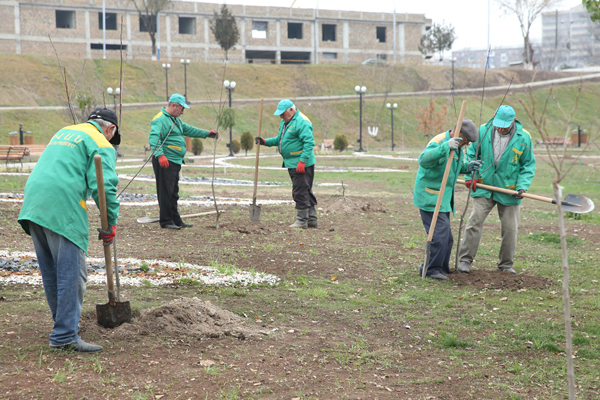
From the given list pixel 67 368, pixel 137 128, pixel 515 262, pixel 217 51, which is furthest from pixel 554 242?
pixel 217 51

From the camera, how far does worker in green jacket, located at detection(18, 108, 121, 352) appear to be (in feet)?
12.3

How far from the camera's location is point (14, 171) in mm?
18172

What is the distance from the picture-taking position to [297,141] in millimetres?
9312

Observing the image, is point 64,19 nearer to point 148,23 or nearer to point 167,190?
point 148,23

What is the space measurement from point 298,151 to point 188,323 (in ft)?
17.3

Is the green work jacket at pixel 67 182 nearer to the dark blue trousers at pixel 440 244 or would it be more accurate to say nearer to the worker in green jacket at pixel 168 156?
the dark blue trousers at pixel 440 244

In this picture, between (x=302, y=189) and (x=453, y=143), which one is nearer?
(x=453, y=143)

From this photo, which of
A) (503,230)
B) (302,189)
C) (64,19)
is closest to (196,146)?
(302,189)

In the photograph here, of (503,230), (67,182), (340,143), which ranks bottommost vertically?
(503,230)

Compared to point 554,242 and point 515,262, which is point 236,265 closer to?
point 515,262

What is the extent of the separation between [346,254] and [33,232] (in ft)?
15.0

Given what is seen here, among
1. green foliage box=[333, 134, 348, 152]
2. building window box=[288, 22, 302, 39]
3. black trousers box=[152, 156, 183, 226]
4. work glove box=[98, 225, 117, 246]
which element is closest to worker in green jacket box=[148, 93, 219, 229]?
black trousers box=[152, 156, 183, 226]

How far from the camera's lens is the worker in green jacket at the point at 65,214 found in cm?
374

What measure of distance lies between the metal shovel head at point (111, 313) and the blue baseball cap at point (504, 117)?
4544 millimetres
